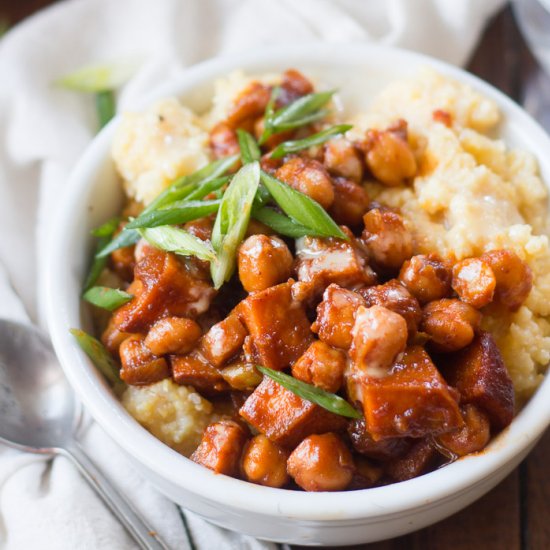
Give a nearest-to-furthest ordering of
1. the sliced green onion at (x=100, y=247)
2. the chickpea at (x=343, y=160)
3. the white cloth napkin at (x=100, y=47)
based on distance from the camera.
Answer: the chickpea at (x=343, y=160), the sliced green onion at (x=100, y=247), the white cloth napkin at (x=100, y=47)

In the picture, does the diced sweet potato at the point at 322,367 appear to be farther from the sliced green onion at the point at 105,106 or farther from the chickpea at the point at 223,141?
the sliced green onion at the point at 105,106

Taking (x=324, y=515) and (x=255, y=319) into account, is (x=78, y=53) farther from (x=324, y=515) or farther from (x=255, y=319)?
(x=324, y=515)

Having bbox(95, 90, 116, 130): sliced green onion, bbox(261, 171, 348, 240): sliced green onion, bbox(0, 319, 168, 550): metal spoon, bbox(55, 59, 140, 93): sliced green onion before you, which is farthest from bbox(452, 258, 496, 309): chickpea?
bbox(55, 59, 140, 93): sliced green onion

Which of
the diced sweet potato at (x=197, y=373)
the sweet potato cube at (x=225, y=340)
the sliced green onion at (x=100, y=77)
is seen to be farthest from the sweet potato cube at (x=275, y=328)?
the sliced green onion at (x=100, y=77)

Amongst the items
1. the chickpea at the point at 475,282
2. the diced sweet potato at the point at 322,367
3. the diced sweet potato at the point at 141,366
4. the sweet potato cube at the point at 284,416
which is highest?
the chickpea at the point at 475,282

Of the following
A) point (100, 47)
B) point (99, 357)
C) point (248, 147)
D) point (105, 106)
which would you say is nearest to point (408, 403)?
point (99, 357)

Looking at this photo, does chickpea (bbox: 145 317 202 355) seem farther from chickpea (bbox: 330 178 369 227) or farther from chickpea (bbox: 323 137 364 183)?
chickpea (bbox: 323 137 364 183)
